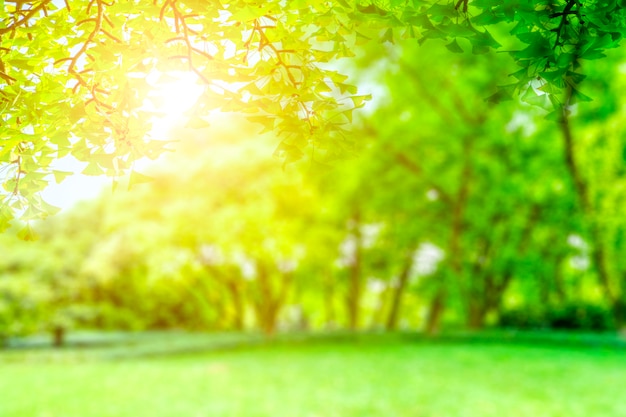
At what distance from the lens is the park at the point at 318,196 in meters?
2.18

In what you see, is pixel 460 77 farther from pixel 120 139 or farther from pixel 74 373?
pixel 120 139

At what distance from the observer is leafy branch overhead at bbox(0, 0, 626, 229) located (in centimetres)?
206

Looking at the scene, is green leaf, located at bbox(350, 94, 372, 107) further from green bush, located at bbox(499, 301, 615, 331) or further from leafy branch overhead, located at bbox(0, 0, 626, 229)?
green bush, located at bbox(499, 301, 615, 331)

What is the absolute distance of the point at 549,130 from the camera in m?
20.3

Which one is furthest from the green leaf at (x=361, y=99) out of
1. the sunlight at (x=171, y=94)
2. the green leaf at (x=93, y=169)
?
the green leaf at (x=93, y=169)

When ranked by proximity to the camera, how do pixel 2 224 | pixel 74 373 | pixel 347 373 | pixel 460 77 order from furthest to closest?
pixel 460 77, pixel 74 373, pixel 347 373, pixel 2 224

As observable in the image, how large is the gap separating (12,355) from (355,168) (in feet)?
48.8

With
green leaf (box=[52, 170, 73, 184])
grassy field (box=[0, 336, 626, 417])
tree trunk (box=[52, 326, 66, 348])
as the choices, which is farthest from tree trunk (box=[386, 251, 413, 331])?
green leaf (box=[52, 170, 73, 184])

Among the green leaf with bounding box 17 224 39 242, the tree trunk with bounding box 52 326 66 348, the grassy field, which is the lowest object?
the tree trunk with bounding box 52 326 66 348

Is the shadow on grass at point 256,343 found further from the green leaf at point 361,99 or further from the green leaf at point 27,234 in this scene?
the green leaf at point 361,99

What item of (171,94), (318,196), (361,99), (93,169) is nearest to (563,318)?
(318,196)

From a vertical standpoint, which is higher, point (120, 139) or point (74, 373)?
point (120, 139)

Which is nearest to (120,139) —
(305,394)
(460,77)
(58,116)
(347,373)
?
(58,116)

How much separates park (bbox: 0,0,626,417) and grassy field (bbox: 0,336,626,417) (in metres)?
0.11
